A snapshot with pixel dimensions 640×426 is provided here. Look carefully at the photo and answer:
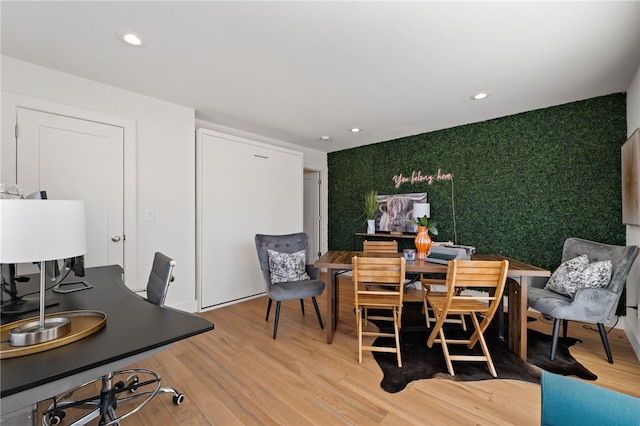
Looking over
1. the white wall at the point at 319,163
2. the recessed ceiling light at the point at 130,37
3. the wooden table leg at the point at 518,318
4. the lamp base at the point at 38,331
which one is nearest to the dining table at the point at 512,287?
the wooden table leg at the point at 518,318

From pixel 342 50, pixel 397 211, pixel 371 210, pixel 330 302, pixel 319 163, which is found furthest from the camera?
pixel 319 163

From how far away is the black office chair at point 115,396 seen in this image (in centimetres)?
156

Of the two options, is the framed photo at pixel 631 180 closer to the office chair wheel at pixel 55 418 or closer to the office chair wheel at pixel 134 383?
the office chair wheel at pixel 134 383

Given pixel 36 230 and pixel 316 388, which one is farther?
pixel 316 388

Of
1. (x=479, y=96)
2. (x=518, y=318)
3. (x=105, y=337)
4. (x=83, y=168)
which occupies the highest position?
(x=479, y=96)

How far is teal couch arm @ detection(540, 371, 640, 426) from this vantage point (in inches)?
33.4

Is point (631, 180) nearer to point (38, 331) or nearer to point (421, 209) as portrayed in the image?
point (421, 209)

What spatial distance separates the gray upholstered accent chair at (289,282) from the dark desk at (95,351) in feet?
4.82

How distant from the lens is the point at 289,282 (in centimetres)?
306

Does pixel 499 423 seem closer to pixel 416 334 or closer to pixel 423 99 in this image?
pixel 416 334

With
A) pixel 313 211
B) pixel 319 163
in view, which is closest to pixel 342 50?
pixel 319 163

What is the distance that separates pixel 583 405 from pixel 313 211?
5.23 meters

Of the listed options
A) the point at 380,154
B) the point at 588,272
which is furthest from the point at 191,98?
the point at 588,272

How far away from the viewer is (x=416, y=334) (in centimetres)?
283
